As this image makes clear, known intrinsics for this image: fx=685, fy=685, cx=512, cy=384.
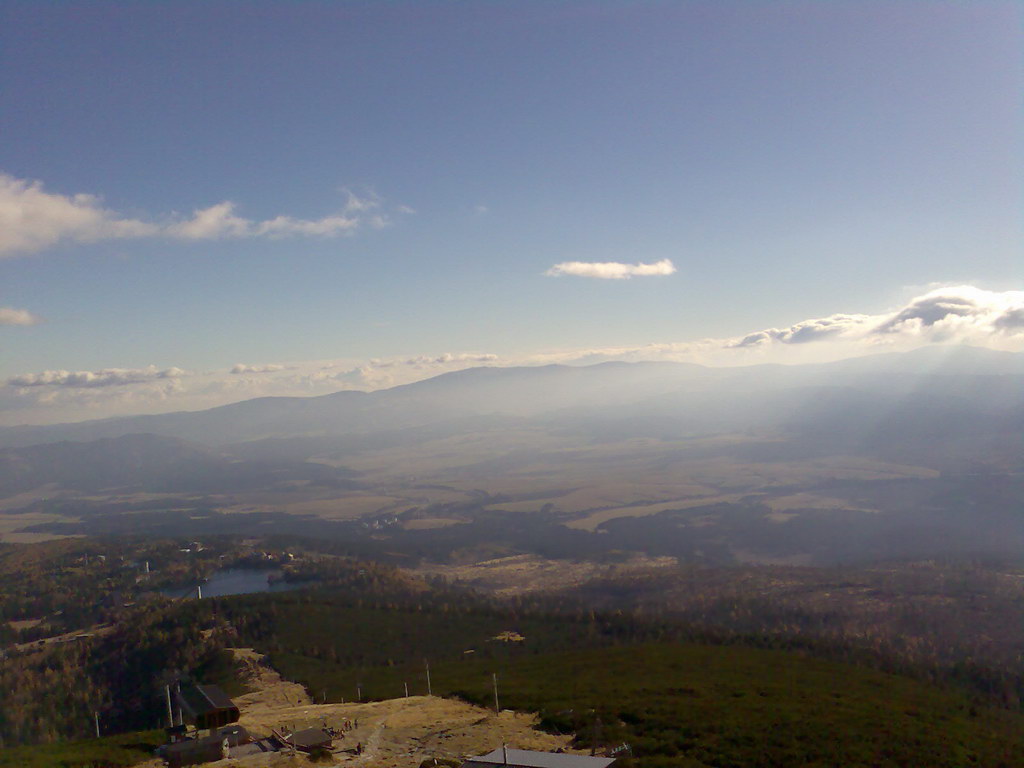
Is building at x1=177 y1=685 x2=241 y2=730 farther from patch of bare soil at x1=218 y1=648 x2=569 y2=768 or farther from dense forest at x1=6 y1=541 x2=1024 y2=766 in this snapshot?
dense forest at x1=6 y1=541 x2=1024 y2=766

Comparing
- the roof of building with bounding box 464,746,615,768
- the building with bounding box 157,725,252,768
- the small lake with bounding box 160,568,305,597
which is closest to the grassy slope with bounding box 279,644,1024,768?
the roof of building with bounding box 464,746,615,768

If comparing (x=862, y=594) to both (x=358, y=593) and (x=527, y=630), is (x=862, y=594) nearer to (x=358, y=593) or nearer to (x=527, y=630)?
(x=527, y=630)

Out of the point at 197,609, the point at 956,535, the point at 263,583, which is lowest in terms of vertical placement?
the point at 956,535

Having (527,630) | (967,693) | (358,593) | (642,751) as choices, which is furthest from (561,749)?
(358,593)

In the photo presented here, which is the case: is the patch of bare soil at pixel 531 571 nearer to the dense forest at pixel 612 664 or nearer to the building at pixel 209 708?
the dense forest at pixel 612 664

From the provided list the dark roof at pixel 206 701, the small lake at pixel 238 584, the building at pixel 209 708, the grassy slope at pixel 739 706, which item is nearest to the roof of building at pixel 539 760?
the grassy slope at pixel 739 706

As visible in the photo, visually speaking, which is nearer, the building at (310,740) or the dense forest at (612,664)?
the building at (310,740)
